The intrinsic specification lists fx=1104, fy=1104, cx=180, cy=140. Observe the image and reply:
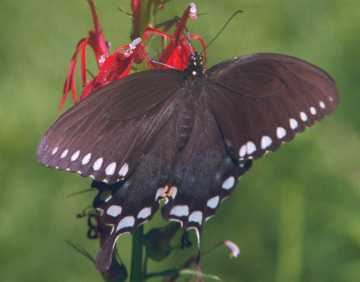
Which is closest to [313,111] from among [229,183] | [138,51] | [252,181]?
[229,183]

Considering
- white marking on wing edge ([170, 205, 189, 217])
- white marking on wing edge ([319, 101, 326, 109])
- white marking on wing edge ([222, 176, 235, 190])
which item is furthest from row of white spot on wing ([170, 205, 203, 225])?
white marking on wing edge ([319, 101, 326, 109])

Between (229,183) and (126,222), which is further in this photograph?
(229,183)

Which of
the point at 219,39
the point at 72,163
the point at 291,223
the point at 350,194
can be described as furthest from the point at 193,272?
the point at 219,39

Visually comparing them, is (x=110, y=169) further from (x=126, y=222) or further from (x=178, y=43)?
(x=178, y=43)

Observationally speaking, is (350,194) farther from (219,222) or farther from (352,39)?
(352,39)

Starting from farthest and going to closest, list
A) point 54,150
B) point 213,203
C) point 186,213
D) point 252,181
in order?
point 252,181, point 213,203, point 186,213, point 54,150

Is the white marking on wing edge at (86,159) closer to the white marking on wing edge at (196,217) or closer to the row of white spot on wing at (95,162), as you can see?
the row of white spot on wing at (95,162)
